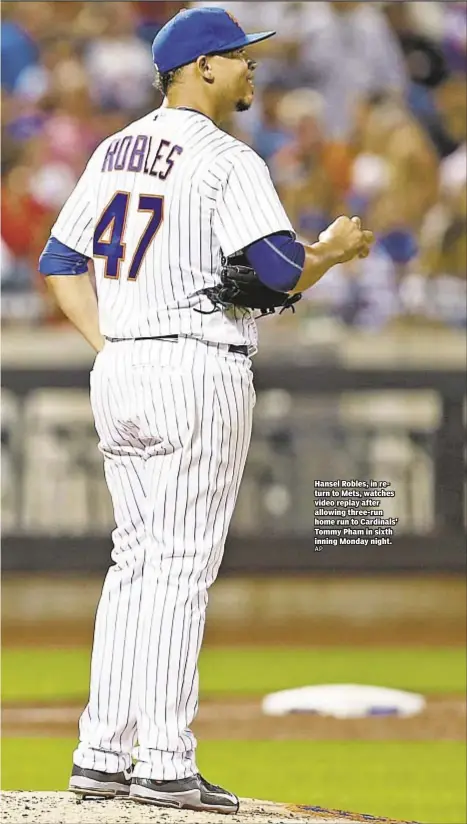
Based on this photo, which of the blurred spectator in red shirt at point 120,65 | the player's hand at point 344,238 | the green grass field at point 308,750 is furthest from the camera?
the blurred spectator in red shirt at point 120,65

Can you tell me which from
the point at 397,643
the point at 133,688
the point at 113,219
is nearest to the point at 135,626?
the point at 133,688

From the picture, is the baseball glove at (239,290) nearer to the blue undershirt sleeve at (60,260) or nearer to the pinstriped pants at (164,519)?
the pinstriped pants at (164,519)

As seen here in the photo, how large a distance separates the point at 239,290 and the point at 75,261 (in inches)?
16.0

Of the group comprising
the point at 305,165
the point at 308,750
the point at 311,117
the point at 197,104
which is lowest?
the point at 308,750

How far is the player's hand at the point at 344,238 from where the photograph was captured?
2541mm

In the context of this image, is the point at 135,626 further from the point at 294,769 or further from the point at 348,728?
the point at 348,728

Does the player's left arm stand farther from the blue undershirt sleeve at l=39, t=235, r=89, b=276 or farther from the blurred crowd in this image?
the blurred crowd

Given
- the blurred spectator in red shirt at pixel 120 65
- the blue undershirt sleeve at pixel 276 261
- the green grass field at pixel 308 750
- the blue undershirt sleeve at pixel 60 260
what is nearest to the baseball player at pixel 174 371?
the blue undershirt sleeve at pixel 276 261

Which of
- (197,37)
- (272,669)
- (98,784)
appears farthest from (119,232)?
(272,669)

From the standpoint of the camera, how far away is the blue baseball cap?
256cm

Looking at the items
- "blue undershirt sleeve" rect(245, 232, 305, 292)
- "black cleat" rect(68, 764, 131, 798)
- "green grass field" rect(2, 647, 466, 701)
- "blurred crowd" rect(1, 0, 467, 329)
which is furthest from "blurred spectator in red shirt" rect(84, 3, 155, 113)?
"black cleat" rect(68, 764, 131, 798)

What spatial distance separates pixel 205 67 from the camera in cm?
259

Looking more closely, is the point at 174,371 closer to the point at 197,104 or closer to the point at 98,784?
the point at 197,104

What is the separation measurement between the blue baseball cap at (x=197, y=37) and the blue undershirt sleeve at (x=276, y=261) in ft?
1.19
